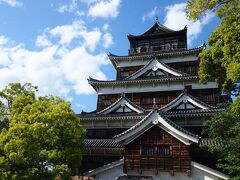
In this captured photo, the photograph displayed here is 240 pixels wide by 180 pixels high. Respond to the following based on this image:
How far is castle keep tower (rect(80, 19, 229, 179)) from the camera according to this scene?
17906 millimetres

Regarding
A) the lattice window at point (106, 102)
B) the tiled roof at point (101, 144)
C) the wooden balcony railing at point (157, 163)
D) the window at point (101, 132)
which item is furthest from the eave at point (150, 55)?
the wooden balcony railing at point (157, 163)

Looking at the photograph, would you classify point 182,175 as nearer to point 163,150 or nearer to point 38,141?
point 163,150

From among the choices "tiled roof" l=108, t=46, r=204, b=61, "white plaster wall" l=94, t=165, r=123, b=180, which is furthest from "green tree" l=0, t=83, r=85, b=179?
"tiled roof" l=108, t=46, r=204, b=61

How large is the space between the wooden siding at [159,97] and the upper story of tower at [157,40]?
5.49 m

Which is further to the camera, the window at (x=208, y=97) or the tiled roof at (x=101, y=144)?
the window at (x=208, y=97)

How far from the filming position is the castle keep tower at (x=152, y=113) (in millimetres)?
17906

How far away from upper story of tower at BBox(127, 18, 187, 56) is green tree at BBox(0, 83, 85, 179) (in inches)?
642

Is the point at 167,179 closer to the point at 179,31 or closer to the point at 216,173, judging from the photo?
the point at 216,173

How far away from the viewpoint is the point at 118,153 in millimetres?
20594

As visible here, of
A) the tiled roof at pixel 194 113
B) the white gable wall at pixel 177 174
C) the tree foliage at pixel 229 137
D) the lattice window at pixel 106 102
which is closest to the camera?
the tree foliage at pixel 229 137

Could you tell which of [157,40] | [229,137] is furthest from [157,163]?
[157,40]

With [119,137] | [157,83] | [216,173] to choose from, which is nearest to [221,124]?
[216,173]

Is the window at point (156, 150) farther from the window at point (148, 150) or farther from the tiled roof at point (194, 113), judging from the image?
the tiled roof at point (194, 113)

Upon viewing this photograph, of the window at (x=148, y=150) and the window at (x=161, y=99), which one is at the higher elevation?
the window at (x=161, y=99)
